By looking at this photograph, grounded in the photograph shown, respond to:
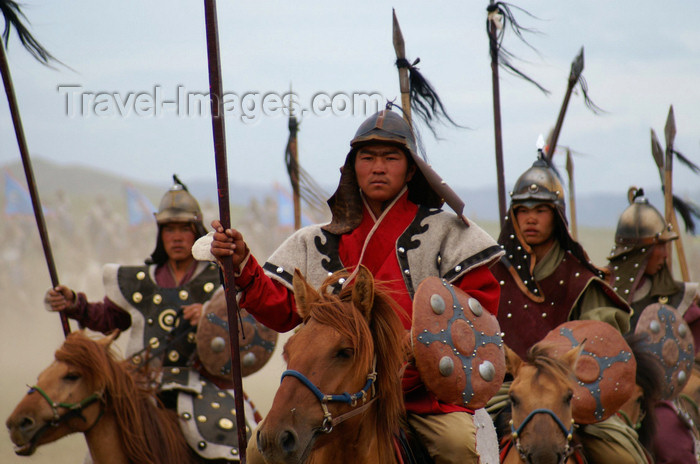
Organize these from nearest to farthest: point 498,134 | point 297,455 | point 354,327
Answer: point 297,455, point 354,327, point 498,134

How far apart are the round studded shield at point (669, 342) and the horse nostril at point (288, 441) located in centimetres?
520

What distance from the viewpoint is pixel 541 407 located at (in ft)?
15.8

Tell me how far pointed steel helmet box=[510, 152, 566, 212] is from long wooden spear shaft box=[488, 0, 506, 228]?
0.72 meters

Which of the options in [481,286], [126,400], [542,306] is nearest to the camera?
[481,286]

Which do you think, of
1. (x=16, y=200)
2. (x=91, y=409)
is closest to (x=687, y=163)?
(x=91, y=409)

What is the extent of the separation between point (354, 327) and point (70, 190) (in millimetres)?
67298

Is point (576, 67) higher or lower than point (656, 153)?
higher

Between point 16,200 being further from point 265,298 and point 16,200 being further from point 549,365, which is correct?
point 265,298

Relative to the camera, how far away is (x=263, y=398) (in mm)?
21156

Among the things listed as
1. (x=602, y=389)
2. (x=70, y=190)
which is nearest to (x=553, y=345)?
(x=602, y=389)

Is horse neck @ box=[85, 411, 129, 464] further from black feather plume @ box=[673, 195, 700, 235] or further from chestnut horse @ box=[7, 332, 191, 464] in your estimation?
black feather plume @ box=[673, 195, 700, 235]

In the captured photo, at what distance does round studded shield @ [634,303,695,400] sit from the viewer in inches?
300

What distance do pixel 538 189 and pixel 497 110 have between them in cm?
149

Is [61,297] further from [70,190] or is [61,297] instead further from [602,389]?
[70,190]
